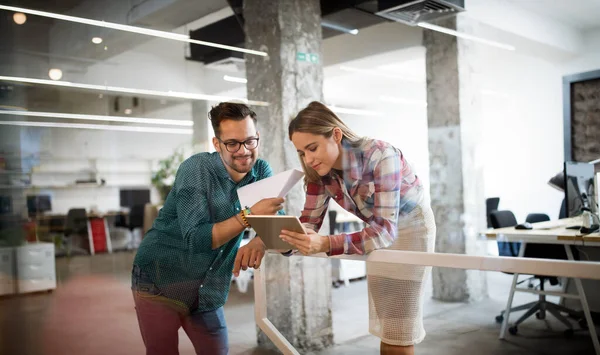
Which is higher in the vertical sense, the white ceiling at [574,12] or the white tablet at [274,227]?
the white ceiling at [574,12]

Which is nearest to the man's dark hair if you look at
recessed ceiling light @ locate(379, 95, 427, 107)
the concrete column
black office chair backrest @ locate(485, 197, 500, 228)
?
the concrete column

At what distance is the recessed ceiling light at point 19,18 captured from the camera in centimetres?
265

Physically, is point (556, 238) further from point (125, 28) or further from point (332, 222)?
point (125, 28)

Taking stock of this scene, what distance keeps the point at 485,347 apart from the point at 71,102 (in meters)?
2.11

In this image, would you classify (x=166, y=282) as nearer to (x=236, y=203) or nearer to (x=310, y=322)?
(x=236, y=203)

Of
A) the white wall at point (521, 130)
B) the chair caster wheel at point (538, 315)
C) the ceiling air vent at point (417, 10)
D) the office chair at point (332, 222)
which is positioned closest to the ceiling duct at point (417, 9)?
the ceiling air vent at point (417, 10)

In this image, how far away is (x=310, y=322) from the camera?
316cm

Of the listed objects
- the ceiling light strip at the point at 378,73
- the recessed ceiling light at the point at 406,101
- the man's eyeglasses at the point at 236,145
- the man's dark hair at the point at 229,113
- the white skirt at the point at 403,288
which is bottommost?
the white skirt at the point at 403,288

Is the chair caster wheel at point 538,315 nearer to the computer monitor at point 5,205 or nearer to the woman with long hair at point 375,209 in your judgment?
the woman with long hair at point 375,209

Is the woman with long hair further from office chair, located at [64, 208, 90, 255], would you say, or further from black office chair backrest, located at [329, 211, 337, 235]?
black office chair backrest, located at [329, 211, 337, 235]

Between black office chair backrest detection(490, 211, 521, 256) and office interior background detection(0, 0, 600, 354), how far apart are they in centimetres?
4

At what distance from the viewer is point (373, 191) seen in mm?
1778

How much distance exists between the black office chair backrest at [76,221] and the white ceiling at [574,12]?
2.34 metres

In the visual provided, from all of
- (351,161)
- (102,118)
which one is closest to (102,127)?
(102,118)
